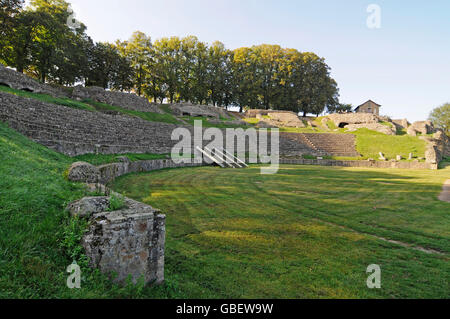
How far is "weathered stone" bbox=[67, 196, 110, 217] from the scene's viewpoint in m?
3.33

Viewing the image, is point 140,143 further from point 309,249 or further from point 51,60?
point 51,60

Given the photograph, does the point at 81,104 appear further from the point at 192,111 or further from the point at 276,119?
the point at 276,119

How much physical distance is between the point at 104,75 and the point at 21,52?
14699 mm

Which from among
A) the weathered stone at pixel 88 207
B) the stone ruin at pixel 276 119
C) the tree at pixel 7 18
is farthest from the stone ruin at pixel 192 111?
the weathered stone at pixel 88 207

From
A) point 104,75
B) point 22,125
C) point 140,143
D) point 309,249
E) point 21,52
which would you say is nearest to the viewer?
point 309,249

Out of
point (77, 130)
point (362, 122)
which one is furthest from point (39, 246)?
point (362, 122)

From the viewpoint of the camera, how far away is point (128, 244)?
3111 mm

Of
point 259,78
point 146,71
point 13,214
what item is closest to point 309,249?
point 13,214

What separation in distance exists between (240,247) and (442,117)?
7243 cm

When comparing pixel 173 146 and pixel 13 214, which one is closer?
pixel 13 214

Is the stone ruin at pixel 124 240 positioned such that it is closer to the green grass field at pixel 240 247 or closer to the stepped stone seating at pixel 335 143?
the green grass field at pixel 240 247

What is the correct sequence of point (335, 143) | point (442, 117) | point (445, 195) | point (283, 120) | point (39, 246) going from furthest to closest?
point (442, 117), point (283, 120), point (335, 143), point (445, 195), point (39, 246)

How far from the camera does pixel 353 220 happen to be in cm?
684

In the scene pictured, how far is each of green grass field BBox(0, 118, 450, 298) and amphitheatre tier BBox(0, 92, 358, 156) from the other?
18.0 feet
